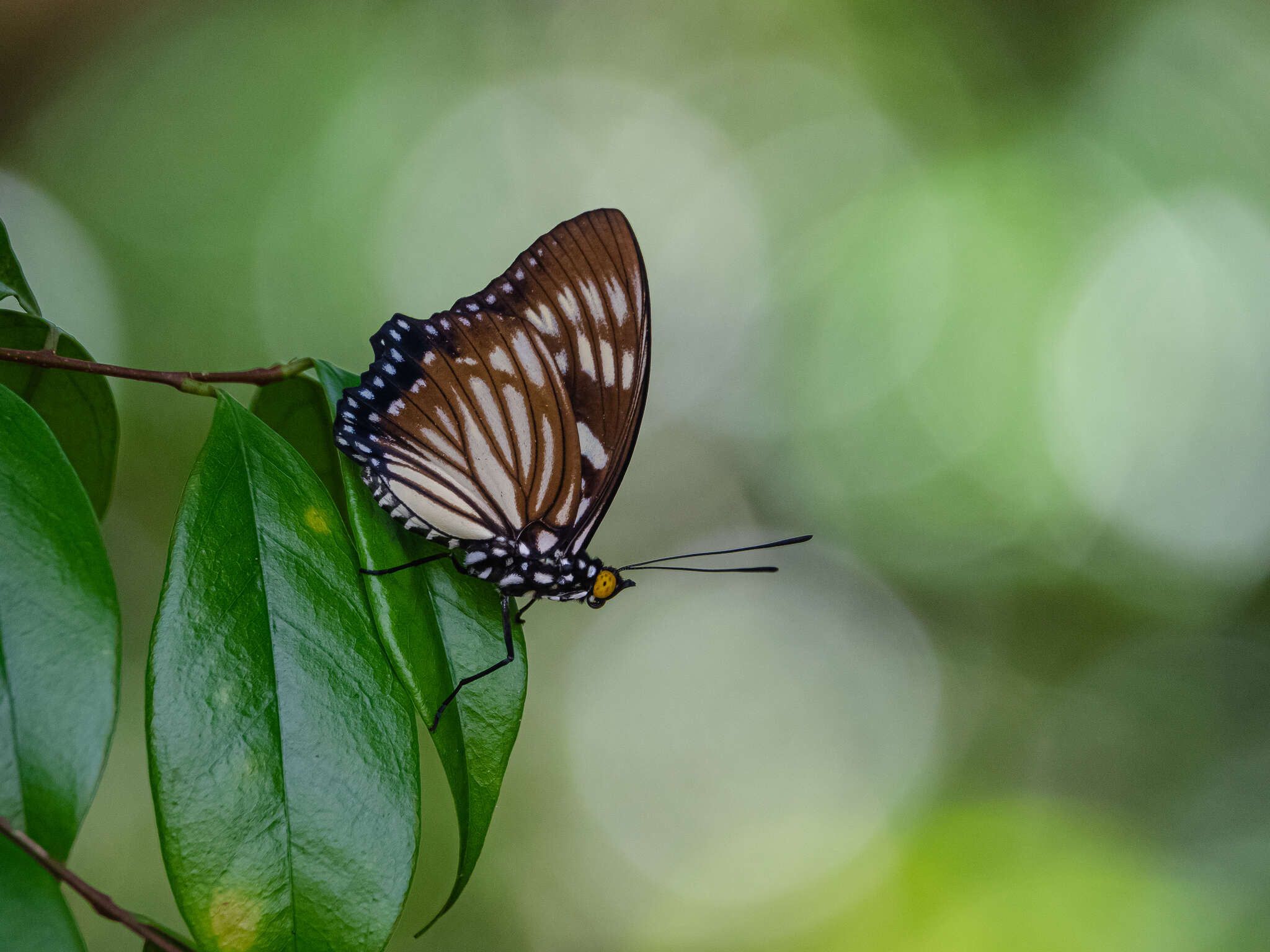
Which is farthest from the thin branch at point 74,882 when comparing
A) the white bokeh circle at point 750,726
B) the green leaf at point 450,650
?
the white bokeh circle at point 750,726

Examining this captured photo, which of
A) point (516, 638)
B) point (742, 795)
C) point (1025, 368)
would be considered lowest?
point (742, 795)

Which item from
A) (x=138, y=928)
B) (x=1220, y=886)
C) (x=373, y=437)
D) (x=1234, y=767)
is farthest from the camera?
(x=1234, y=767)

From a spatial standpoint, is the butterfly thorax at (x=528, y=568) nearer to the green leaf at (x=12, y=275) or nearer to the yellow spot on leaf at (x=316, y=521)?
the yellow spot on leaf at (x=316, y=521)

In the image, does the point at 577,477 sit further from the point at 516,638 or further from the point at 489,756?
the point at 489,756

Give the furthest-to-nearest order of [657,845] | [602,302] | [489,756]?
[657,845]
[602,302]
[489,756]

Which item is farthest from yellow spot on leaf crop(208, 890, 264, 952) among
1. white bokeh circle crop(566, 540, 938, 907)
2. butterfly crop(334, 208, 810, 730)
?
white bokeh circle crop(566, 540, 938, 907)

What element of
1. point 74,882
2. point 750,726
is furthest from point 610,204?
point 74,882

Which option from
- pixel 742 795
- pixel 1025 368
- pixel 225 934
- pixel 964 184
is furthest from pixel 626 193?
pixel 225 934
